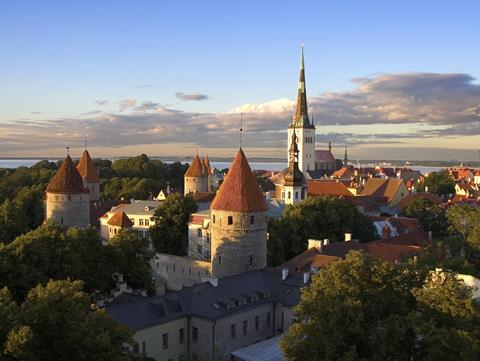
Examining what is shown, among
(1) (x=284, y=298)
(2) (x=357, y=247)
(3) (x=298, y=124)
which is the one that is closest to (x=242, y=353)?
(1) (x=284, y=298)

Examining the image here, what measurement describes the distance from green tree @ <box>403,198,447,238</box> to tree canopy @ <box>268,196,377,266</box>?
9.35 metres

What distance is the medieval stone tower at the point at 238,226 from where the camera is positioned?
35281mm

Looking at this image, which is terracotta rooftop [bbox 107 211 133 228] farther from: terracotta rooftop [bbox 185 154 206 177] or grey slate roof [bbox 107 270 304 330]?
grey slate roof [bbox 107 270 304 330]

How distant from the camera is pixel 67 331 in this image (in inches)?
715

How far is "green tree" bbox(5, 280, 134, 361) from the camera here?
1773cm

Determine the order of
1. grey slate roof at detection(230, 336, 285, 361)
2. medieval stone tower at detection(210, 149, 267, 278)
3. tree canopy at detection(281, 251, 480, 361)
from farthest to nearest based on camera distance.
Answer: medieval stone tower at detection(210, 149, 267, 278), grey slate roof at detection(230, 336, 285, 361), tree canopy at detection(281, 251, 480, 361)

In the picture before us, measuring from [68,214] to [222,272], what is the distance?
750 inches

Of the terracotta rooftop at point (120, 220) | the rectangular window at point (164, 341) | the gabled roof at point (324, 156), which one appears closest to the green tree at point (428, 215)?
the terracotta rooftop at point (120, 220)

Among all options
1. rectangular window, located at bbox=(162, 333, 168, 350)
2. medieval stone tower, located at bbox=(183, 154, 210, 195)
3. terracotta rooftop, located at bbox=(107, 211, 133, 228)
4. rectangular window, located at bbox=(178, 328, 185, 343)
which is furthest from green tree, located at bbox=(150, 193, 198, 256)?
medieval stone tower, located at bbox=(183, 154, 210, 195)

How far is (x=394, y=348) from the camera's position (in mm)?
17766

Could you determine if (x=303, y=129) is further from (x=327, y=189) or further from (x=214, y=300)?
(x=214, y=300)

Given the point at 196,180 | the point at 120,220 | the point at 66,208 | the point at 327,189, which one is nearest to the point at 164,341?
the point at 66,208

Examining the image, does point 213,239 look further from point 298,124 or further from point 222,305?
point 298,124

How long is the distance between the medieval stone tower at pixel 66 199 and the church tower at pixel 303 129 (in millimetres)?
61393
